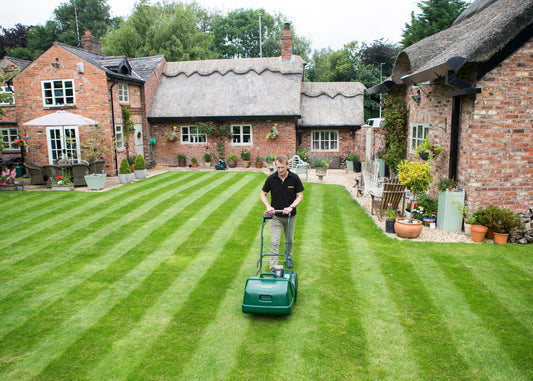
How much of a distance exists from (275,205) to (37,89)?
59.1 feet

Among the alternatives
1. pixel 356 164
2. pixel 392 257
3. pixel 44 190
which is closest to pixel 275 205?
pixel 392 257

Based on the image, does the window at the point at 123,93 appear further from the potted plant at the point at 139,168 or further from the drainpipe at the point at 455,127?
the drainpipe at the point at 455,127

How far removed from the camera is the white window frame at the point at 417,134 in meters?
13.1

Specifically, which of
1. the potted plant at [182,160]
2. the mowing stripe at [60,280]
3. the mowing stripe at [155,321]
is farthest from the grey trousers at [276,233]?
the potted plant at [182,160]

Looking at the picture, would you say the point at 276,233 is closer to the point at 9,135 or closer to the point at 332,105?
the point at 332,105

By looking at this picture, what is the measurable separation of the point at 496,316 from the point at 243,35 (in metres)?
55.0

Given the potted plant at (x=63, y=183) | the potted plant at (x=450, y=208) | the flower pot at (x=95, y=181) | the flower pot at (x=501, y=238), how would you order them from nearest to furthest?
the flower pot at (x=501, y=238) < the potted plant at (x=450, y=208) < the flower pot at (x=95, y=181) < the potted plant at (x=63, y=183)

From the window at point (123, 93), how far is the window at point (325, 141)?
34.8 ft

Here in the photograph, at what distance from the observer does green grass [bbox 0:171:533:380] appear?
5035 mm

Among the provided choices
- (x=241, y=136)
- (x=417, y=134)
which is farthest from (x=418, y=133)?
(x=241, y=136)

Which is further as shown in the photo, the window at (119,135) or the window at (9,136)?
the window at (9,136)

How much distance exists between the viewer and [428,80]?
11.5 metres

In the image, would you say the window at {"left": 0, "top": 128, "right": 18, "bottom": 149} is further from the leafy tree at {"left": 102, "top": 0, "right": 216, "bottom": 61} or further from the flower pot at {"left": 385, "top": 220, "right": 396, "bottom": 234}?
the flower pot at {"left": 385, "top": 220, "right": 396, "bottom": 234}

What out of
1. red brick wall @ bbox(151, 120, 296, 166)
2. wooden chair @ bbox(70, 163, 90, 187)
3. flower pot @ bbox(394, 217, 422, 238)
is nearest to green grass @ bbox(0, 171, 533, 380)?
flower pot @ bbox(394, 217, 422, 238)
